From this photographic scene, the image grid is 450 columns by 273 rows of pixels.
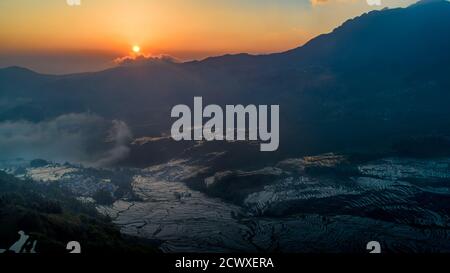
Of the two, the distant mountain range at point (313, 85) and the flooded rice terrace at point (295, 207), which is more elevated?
the distant mountain range at point (313, 85)

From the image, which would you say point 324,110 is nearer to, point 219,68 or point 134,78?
point 219,68

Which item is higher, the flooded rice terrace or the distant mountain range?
the distant mountain range

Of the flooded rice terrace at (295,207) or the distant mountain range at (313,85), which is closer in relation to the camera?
the flooded rice terrace at (295,207)

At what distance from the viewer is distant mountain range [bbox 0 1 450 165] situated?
4550 inches

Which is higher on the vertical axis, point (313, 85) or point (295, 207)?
point (313, 85)

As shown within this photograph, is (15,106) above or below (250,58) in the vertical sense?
below

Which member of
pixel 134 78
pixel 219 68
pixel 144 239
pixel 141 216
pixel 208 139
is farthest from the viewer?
pixel 219 68

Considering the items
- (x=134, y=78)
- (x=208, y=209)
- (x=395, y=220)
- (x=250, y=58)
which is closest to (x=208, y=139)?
(x=208, y=209)

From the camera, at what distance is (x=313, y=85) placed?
14250 centimetres

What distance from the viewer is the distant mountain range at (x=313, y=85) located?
379 ft

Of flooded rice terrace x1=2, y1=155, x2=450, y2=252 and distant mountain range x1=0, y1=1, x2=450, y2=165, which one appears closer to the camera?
flooded rice terrace x1=2, y1=155, x2=450, y2=252

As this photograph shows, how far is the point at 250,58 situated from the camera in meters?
178

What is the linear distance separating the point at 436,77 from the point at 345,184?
88984 mm

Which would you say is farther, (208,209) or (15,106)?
(15,106)
